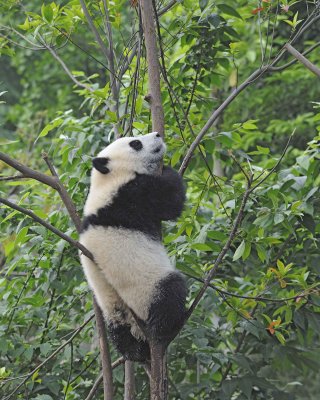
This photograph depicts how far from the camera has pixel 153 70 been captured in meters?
3.78

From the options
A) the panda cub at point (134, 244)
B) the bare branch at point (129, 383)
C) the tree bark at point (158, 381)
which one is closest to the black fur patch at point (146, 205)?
the panda cub at point (134, 244)

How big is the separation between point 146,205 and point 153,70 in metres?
0.78

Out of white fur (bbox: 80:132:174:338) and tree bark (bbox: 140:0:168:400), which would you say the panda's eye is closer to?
white fur (bbox: 80:132:174:338)

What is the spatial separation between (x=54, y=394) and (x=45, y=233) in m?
1.22

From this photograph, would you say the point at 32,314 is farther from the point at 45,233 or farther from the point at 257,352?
the point at 257,352

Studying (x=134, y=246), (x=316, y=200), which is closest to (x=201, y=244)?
(x=134, y=246)

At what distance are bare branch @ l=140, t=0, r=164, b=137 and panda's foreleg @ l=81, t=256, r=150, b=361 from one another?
2.79ft

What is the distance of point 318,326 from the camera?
15.8 feet

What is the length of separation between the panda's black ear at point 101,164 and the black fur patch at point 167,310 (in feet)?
2.54

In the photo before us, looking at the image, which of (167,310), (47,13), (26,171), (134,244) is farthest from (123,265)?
(47,13)

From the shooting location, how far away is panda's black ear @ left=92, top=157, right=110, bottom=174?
4.10 metres

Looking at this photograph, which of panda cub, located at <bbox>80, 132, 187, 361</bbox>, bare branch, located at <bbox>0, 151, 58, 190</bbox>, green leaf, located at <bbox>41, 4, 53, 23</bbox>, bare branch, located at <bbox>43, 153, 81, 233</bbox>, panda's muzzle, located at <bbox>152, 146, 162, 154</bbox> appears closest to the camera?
bare branch, located at <bbox>0, 151, 58, 190</bbox>

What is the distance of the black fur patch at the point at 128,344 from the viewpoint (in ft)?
12.7

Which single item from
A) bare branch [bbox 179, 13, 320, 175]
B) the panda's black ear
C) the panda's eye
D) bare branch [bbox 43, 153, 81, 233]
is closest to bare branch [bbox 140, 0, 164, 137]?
bare branch [bbox 179, 13, 320, 175]
